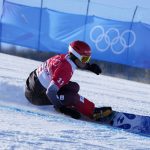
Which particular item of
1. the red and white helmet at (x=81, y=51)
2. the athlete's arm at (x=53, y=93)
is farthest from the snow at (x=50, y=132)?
the red and white helmet at (x=81, y=51)

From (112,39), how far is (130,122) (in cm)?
1031

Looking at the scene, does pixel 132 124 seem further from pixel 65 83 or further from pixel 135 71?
pixel 135 71

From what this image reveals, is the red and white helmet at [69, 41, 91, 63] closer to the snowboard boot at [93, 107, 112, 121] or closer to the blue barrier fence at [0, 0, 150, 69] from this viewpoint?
the snowboard boot at [93, 107, 112, 121]

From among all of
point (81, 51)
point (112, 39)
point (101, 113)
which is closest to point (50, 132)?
point (101, 113)

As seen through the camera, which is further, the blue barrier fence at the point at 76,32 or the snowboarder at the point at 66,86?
the blue barrier fence at the point at 76,32

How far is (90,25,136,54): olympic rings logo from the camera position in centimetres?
1592

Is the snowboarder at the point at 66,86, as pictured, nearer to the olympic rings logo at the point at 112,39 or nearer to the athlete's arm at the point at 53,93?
the athlete's arm at the point at 53,93

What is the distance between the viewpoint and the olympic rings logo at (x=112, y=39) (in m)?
15.9

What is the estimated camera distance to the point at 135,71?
16.6 metres

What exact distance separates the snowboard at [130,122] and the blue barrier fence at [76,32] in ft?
31.9

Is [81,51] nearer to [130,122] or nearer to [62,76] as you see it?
[62,76]

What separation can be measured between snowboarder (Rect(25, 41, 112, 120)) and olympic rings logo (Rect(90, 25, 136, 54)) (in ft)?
31.8

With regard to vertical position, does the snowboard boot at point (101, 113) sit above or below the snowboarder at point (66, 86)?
below

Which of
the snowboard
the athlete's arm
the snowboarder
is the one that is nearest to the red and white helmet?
the snowboarder
